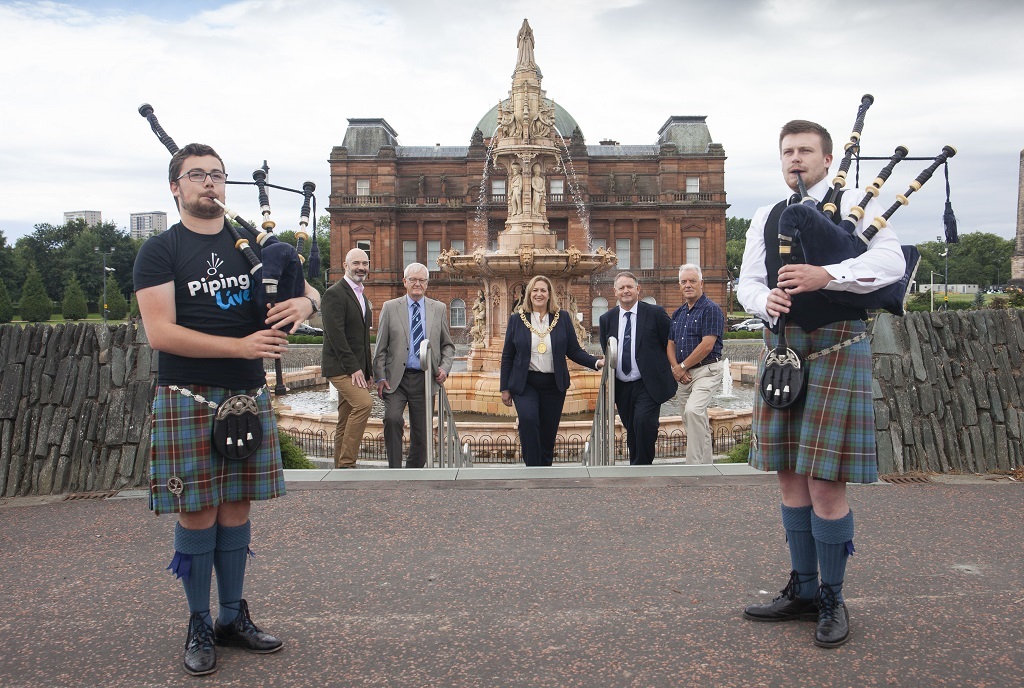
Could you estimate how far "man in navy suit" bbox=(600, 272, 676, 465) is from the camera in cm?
834

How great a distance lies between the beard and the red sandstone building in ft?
182

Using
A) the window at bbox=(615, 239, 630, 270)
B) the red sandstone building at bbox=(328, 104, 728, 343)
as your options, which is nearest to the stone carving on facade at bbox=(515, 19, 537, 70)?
the red sandstone building at bbox=(328, 104, 728, 343)

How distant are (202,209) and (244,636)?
1898 millimetres

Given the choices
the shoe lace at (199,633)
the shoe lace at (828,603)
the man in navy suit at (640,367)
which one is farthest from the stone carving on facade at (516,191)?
the shoe lace at (199,633)

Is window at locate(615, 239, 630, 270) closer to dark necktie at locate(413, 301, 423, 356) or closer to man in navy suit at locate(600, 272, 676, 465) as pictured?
dark necktie at locate(413, 301, 423, 356)

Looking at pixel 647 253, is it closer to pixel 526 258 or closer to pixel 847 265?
pixel 526 258

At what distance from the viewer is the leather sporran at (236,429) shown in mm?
3900

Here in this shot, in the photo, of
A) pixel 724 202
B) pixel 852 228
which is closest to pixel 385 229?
pixel 724 202

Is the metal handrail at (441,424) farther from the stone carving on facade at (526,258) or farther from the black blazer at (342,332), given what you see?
the stone carving on facade at (526,258)

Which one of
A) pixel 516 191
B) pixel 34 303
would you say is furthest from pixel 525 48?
pixel 34 303

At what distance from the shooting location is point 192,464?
3.90m

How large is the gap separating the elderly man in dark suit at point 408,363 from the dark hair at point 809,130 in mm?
5374

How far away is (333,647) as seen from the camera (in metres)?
3.91

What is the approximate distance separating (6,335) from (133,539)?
8.79ft
